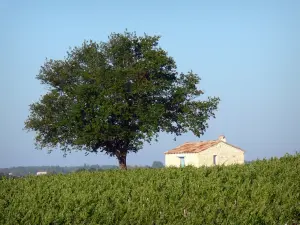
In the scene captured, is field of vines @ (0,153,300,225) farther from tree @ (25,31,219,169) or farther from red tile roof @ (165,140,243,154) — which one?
red tile roof @ (165,140,243,154)

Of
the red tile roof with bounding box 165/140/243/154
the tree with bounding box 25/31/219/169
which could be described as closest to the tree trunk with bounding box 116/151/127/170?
the tree with bounding box 25/31/219/169

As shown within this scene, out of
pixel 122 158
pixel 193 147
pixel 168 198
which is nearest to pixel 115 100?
pixel 122 158

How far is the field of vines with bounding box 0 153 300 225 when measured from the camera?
1468cm

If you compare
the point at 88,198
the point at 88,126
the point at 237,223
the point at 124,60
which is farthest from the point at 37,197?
the point at 124,60

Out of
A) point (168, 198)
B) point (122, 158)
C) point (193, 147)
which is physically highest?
point (193, 147)

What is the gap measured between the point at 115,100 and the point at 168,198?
2991cm

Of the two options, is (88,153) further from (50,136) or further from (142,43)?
(142,43)

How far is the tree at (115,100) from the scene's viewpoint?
45.1 metres

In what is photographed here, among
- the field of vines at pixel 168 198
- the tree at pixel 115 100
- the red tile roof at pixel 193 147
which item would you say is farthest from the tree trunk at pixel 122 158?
the field of vines at pixel 168 198

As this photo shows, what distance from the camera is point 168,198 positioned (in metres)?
15.9

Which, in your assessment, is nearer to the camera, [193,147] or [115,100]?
[115,100]

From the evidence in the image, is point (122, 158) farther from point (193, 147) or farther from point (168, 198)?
point (168, 198)

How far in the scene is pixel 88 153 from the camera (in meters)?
48.4

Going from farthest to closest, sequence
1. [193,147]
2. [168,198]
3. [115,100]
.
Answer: [193,147] < [115,100] < [168,198]
